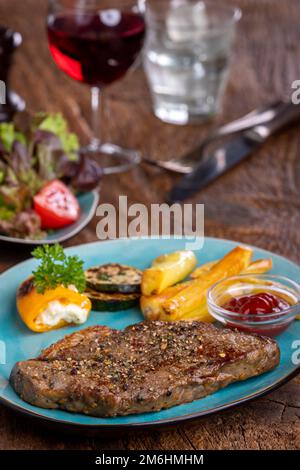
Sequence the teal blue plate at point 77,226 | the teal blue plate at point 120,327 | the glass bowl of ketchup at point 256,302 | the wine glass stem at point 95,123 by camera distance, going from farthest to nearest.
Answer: the wine glass stem at point 95,123 → the teal blue plate at point 77,226 → the glass bowl of ketchup at point 256,302 → the teal blue plate at point 120,327

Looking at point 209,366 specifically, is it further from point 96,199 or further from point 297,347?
point 96,199

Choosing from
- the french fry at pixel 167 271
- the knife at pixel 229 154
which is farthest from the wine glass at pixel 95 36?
the french fry at pixel 167 271

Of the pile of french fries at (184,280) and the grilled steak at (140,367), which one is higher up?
the grilled steak at (140,367)
